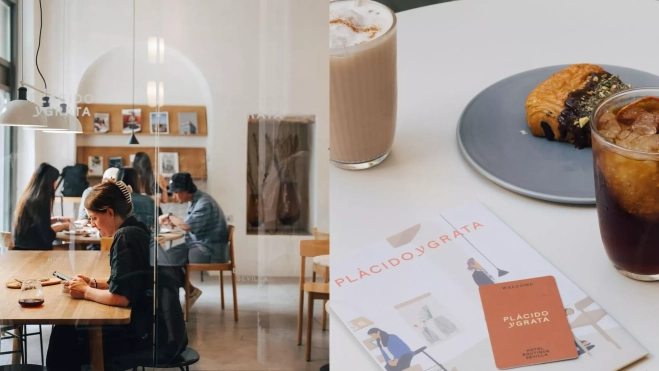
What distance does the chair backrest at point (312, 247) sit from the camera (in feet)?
2.30

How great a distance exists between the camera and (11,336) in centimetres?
68

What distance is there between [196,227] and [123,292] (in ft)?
0.40

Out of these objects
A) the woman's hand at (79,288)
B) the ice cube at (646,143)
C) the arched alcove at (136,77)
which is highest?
the arched alcove at (136,77)

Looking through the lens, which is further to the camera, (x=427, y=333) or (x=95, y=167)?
(x=95, y=167)

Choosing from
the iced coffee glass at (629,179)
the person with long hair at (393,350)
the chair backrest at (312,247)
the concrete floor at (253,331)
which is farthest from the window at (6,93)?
the iced coffee glass at (629,179)

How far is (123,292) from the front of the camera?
673mm

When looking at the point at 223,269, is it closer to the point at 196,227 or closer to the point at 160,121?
the point at 196,227

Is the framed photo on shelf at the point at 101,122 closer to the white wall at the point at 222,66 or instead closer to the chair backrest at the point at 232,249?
the white wall at the point at 222,66

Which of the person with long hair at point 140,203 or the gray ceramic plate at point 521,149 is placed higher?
the gray ceramic plate at point 521,149

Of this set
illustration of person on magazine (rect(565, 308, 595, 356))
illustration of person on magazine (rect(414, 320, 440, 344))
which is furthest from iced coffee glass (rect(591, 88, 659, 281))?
illustration of person on magazine (rect(414, 320, 440, 344))

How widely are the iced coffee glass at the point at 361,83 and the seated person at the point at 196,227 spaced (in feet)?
0.59

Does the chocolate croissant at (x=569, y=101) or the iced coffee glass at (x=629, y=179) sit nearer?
the iced coffee glass at (x=629, y=179)

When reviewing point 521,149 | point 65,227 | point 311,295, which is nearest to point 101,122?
point 65,227

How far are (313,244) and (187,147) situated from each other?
8.2 inches
